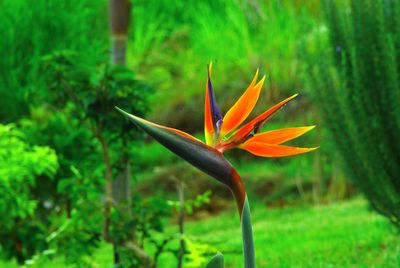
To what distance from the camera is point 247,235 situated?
232 centimetres

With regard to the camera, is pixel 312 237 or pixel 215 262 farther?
pixel 312 237

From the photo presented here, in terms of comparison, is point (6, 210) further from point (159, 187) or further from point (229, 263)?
point (159, 187)

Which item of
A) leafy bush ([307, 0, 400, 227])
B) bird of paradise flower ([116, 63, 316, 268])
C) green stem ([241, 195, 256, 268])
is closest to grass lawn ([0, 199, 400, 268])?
leafy bush ([307, 0, 400, 227])

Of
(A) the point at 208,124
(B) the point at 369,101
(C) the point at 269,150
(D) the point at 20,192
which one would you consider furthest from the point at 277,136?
(D) the point at 20,192

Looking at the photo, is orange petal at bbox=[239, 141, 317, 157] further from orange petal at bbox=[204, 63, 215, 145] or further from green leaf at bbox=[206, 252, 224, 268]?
green leaf at bbox=[206, 252, 224, 268]

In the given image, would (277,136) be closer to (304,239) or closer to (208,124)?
(208,124)

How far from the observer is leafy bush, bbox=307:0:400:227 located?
18.3 feet

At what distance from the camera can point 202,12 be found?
1731cm

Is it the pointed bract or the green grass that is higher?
the pointed bract

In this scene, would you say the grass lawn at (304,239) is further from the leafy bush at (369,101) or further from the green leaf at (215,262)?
the green leaf at (215,262)

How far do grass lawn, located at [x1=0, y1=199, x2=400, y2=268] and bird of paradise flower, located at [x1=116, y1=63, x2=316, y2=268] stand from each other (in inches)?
90.9

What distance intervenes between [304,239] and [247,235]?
5037 mm

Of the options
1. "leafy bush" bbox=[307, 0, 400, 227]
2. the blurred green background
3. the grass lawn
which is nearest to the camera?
the blurred green background

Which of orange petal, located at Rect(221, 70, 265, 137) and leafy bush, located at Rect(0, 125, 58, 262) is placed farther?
leafy bush, located at Rect(0, 125, 58, 262)
